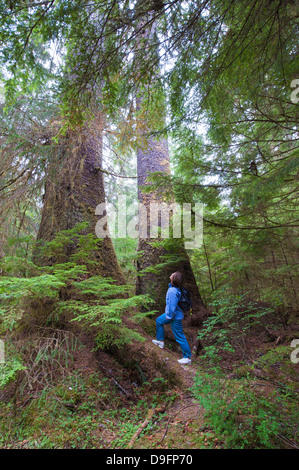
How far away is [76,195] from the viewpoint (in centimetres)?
530

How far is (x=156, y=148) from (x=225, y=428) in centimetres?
707

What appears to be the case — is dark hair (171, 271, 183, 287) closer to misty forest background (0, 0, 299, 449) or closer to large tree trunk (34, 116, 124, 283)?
misty forest background (0, 0, 299, 449)

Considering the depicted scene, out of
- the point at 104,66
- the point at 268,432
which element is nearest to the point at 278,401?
the point at 268,432

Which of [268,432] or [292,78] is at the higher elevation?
[292,78]

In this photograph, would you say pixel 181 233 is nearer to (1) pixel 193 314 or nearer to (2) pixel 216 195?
(2) pixel 216 195

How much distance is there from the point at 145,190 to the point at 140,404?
3502 millimetres

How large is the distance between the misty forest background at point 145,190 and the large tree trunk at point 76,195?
4 cm

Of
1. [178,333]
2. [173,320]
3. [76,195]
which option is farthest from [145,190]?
[178,333]

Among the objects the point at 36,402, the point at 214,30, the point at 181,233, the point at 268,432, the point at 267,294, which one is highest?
the point at 214,30

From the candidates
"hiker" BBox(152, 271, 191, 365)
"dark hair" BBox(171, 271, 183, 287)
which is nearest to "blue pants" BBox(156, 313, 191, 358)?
"hiker" BBox(152, 271, 191, 365)

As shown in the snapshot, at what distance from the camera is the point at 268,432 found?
210 cm

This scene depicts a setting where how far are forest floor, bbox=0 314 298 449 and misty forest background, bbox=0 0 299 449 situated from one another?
18 mm

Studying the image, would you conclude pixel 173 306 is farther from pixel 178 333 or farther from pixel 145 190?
pixel 145 190

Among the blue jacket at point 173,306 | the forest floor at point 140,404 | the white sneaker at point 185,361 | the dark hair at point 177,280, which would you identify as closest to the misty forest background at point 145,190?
the forest floor at point 140,404
